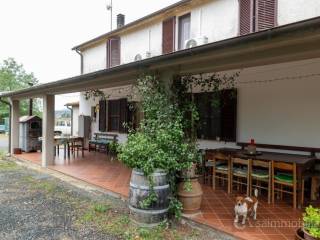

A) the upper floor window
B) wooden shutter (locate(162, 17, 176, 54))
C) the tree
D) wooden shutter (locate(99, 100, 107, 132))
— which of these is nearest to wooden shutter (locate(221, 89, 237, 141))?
the upper floor window

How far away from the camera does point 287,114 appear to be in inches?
237

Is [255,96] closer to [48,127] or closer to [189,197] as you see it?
[189,197]

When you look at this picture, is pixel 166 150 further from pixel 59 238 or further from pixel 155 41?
pixel 155 41

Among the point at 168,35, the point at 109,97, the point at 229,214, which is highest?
the point at 168,35

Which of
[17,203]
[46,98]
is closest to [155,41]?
[46,98]

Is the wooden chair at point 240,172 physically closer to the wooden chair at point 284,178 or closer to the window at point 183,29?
the wooden chair at point 284,178

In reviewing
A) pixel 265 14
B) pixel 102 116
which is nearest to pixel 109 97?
pixel 102 116

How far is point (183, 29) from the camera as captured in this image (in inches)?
369

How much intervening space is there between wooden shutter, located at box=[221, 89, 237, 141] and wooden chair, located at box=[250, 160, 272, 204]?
5.16 feet

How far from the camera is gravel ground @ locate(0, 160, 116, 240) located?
3984 millimetres

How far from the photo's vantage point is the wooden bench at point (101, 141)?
11.1 metres

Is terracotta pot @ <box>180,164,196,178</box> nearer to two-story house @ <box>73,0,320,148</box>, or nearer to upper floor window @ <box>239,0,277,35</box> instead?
two-story house @ <box>73,0,320,148</box>

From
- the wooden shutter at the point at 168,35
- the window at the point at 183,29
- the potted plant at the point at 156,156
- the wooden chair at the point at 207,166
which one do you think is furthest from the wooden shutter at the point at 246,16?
the potted plant at the point at 156,156

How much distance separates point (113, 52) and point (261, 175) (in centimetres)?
869
